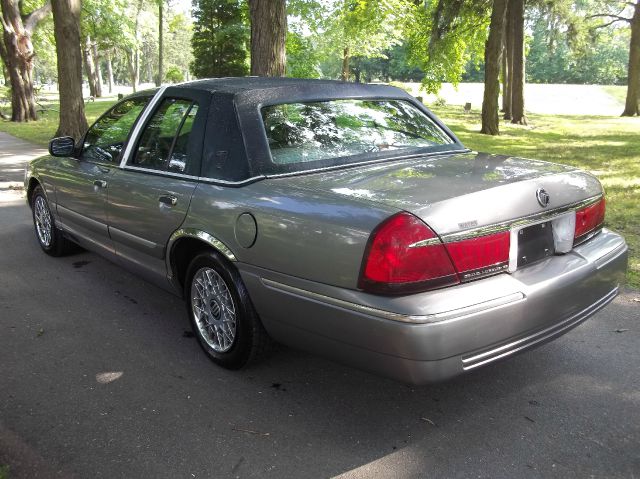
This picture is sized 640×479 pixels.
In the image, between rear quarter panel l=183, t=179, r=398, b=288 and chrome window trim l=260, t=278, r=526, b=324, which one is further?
rear quarter panel l=183, t=179, r=398, b=288

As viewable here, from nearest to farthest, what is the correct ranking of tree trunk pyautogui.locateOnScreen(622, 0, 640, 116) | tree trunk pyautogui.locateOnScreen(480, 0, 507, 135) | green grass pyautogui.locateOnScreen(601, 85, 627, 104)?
tree trunk pyautogui.locateOnScreen(480, 0, 507, 135) → tree trunk pyautogui.locateOnScreen(622, 0, 640, 116) → green grass pyautogui.locateOnScreen(601, 85, 627, 104)

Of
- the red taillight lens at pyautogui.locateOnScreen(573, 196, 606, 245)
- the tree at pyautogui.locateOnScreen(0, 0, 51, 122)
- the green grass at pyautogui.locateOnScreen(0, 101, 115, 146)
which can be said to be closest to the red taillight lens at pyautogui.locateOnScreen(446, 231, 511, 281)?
the red taillight lens at pyautogui.locateOnScreen(573, 196, 606, 245)

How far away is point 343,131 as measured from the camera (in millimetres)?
3711

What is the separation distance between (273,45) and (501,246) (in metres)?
7.25

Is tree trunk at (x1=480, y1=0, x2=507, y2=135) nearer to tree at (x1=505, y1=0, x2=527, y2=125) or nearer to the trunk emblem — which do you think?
tree at (x1=505, y1=0, x2=527, y2=125)

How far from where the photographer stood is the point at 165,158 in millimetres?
3895

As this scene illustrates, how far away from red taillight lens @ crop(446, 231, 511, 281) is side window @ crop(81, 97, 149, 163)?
2.72 m

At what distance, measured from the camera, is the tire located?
10.8 ft

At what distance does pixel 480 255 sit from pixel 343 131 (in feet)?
4.57

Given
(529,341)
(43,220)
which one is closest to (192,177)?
(529,341)

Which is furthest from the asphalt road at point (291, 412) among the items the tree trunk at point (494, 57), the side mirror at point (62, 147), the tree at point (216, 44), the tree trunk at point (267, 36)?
the tree at point (216, 44)

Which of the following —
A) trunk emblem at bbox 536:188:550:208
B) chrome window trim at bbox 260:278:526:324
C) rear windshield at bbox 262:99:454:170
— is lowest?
chrome window trim at bbox 260:278:526:324

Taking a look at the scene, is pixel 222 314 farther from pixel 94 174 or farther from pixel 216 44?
pixel 216 44

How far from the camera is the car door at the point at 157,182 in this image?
3.63 m
